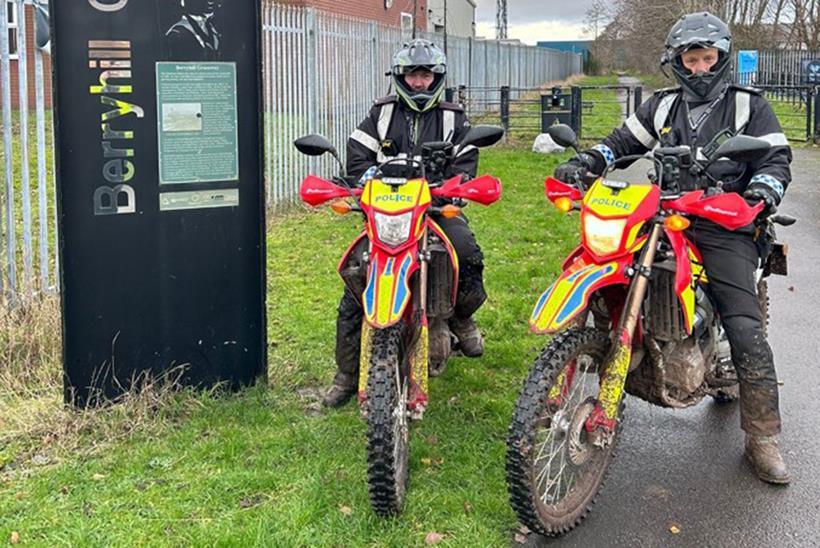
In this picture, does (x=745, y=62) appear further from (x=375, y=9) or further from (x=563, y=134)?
(x=563, y=134)

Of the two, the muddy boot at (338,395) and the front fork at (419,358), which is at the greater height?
the front fork at (419,358)

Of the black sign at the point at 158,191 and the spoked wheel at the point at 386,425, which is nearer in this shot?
the spoked wheel at the point at 386,425

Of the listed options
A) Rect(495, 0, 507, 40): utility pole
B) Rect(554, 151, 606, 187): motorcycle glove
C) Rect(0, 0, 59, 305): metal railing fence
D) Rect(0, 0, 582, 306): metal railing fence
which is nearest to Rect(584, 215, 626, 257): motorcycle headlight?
Rect(554, 151, 606, 187): motorcycle glove

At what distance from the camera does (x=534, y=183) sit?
1426cm

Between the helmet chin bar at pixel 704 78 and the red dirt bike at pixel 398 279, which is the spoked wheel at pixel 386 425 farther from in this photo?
the helmet chin bar at pixel 704 78

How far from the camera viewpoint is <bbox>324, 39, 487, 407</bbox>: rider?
472cm

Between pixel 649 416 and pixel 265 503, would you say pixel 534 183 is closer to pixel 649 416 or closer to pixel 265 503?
pixel 649 416

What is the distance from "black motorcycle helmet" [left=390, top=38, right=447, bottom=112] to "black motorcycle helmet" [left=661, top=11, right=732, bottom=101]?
112 centimetres

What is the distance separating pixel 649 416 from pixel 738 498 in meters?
1.04

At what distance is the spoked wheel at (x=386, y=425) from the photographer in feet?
12.1

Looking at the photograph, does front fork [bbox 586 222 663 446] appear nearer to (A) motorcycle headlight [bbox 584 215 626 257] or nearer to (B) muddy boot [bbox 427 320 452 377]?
(A) motorcycle headlight [bbox 584 215 626 257]

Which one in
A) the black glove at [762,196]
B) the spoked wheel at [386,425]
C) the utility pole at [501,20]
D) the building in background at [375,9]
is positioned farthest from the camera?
the utility pole at [501,20]

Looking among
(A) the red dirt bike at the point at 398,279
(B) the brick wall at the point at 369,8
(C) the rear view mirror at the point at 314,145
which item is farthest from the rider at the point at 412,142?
(B) the brick wall at the point at 369,8

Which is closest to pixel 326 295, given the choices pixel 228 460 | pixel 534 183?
pixel 228 460
